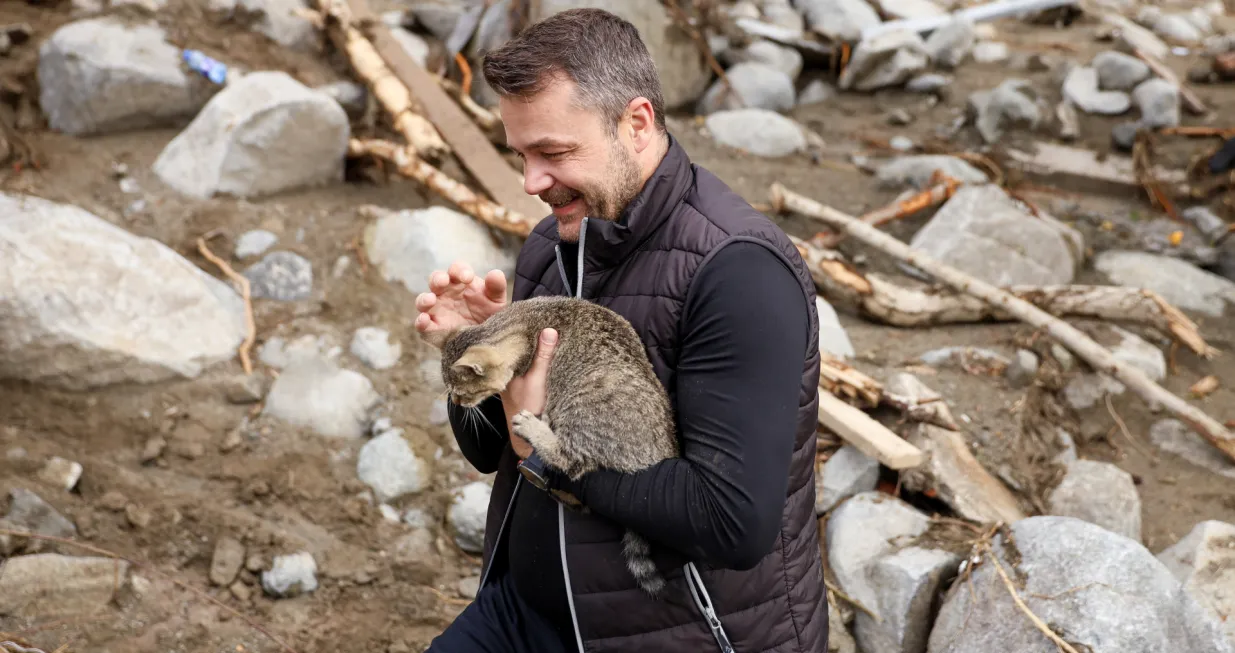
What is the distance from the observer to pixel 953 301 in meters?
6.91

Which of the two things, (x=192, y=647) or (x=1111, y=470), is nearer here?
(x=192, y=647)

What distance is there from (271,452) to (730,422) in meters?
3.99

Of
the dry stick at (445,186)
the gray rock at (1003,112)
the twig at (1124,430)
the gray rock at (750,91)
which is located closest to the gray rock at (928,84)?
the gray rock at (1003,112)

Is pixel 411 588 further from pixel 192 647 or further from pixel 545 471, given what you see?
pixel 545 471

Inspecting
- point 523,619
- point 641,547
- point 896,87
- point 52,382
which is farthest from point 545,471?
point 896,87

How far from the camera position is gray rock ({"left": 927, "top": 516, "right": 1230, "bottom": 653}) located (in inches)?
145

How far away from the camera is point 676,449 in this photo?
2.41m

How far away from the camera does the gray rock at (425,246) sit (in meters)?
6.59

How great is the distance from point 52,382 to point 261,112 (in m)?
2.73

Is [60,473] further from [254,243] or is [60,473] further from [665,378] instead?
[665,378]

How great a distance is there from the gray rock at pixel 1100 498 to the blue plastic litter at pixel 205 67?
7387 millimetres

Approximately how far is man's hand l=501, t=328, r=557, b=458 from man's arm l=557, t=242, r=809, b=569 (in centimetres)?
42

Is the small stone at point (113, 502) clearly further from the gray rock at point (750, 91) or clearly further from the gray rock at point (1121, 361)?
the gray rock at point (750, 91)

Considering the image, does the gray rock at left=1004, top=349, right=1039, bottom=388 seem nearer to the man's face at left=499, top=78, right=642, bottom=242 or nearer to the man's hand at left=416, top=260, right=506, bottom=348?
the man's hand at left=416, top=260, right=506, bottom=348
